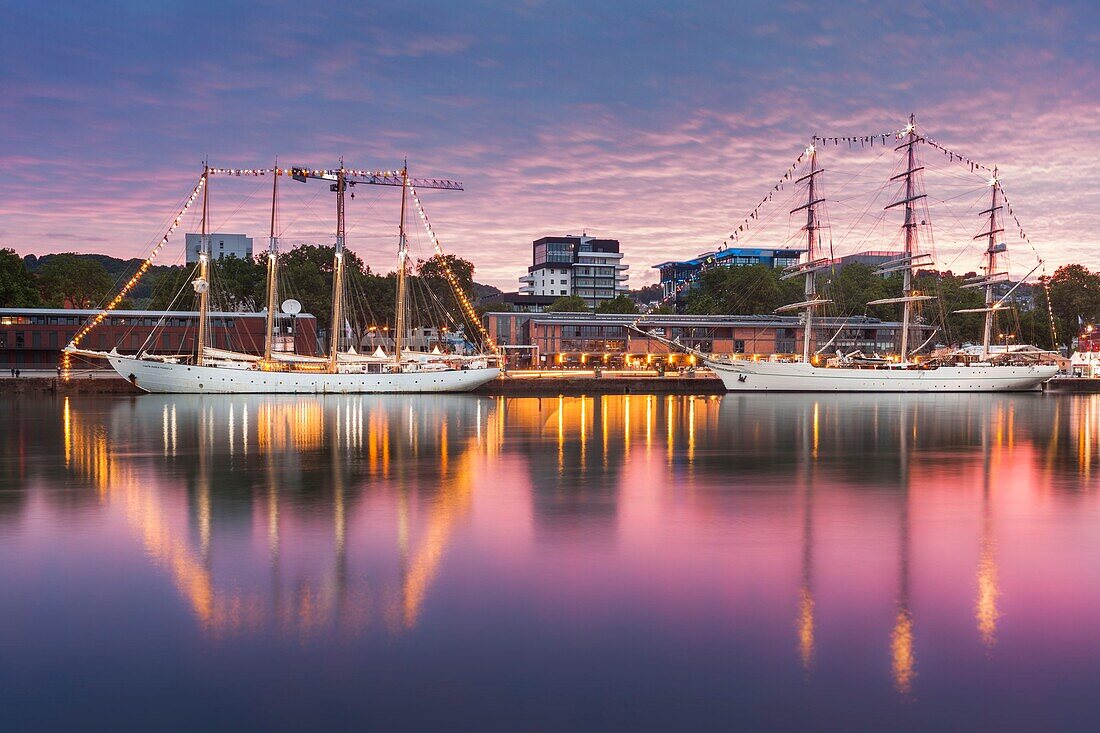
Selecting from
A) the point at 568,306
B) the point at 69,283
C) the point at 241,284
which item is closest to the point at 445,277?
the point at 568,306

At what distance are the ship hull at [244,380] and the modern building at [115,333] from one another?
16.4 m

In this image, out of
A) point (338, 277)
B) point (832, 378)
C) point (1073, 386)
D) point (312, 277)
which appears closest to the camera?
point (338, 277)

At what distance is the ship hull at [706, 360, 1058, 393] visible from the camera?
83.3 metres

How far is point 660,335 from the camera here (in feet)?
355

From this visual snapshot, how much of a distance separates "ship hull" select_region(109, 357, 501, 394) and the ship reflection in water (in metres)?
38.5

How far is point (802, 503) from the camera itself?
2273 cm

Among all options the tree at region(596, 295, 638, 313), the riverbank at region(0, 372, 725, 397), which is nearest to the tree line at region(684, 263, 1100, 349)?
the tree at region(596, 295, 638, 313)

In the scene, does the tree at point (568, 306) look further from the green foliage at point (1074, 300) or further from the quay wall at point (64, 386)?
the quay wall at point (64, 386)

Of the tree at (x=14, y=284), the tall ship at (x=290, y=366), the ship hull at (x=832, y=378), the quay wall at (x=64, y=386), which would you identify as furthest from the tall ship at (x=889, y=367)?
the tree at (x=14, y=284)

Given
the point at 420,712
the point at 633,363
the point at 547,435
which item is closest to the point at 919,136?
the point at 633,363

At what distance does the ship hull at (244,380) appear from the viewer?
2756 inches

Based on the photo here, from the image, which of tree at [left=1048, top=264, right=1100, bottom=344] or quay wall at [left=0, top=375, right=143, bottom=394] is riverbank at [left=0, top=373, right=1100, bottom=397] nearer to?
quay wall at [left=0, top=375, right=143, bottom=394]

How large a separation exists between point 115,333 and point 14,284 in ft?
57.5

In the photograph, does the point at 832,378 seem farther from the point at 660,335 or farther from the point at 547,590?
the point at 547,590
